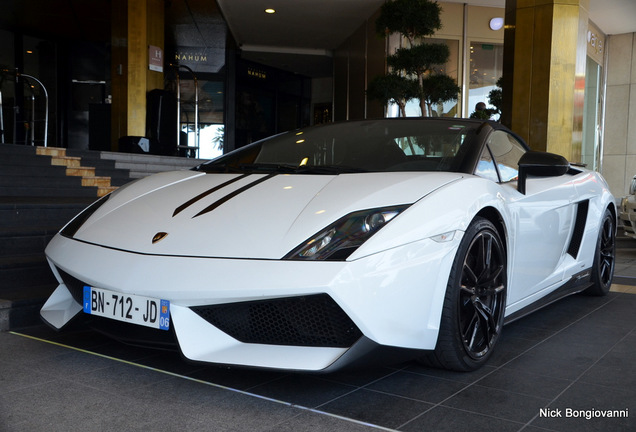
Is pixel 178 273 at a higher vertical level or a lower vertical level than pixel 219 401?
higher

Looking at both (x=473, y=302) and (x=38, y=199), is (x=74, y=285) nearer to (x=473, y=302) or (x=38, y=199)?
(x=473, y=302)

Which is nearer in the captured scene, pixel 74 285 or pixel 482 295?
pixel 74 285

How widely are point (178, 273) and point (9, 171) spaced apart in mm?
4445

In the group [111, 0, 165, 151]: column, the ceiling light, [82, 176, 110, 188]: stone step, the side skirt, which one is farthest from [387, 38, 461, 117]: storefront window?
the side skirt

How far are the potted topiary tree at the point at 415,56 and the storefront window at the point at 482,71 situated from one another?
503 cm

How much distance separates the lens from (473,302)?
2.29 metres

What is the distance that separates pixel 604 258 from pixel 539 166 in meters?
1.71

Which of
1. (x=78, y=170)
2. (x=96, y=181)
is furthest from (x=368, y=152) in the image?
(x=78, y=170)

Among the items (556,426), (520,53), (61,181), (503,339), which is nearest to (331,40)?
(520,53)

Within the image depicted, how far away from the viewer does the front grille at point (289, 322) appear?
187 cm

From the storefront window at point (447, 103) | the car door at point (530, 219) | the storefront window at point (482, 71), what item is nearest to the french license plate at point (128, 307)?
the car door at point (530, 219)

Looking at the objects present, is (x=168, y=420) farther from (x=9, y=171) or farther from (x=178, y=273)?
(x=9, y=171)

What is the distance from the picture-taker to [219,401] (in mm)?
1954

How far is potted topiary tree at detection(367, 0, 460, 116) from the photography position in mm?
8781
